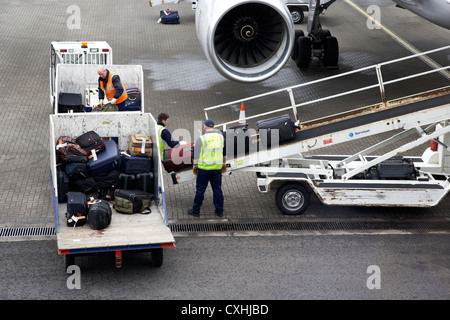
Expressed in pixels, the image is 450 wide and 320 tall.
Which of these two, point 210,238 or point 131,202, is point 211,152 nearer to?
point 210,238

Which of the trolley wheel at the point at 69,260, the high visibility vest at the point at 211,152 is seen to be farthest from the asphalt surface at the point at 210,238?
the high visibility vest at the point at 211,152

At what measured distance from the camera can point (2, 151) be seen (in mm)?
13109

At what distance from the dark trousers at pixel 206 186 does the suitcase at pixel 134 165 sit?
823mm

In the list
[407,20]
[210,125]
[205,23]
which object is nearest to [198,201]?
[210,125]

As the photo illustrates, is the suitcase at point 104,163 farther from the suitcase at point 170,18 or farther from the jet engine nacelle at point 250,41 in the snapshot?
the suitcase at point 170,18

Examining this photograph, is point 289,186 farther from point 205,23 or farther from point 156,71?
point 156,71

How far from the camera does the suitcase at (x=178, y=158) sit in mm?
10977

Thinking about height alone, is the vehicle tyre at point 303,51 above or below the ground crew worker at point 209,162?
above

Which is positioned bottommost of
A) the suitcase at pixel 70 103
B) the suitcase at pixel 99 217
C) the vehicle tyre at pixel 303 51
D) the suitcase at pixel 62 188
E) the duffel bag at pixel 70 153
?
the suitcase at pixel 99 217

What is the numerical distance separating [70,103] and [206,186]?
4021 mm

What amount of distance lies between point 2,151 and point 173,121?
3623 millimetres

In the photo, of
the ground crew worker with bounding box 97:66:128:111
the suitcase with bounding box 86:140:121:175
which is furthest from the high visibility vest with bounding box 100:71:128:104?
the suitcase with bounding box 86:140:121:175

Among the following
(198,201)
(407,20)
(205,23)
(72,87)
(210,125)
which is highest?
(407,20)

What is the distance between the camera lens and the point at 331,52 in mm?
18312
